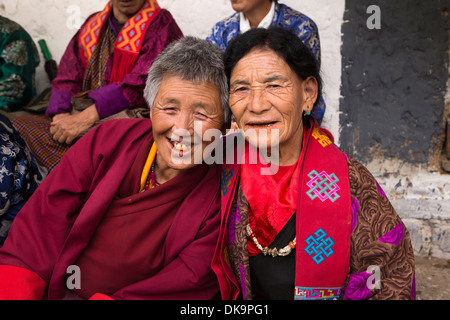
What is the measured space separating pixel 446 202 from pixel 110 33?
2816 mm

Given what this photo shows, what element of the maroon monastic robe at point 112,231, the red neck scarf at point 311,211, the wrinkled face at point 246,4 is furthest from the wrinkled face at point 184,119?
the wrinkled face at point 246,4

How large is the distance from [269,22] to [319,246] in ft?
6.04

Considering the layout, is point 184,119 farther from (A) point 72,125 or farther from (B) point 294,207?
(A) point 72,125

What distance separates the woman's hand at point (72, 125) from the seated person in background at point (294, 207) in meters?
1.38

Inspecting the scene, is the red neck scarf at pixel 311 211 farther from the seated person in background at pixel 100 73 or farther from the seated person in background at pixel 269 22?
the seated person in background at pixel 100 73

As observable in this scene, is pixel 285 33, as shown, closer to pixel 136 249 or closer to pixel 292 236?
pixel 292 236

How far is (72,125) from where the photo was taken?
118 inches

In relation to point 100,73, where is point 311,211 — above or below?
below

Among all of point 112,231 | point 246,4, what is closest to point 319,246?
point 112,231

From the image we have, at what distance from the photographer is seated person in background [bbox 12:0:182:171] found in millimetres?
2984

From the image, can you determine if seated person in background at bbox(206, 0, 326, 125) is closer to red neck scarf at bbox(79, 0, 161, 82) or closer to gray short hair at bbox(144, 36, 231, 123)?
red neck scarf at bbox(79, 0, 161, 82)

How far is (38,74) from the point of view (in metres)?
4.29

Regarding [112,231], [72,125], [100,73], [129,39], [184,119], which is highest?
[129,39]

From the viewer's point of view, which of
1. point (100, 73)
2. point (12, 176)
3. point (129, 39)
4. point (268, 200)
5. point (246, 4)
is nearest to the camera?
point (268, 200)
